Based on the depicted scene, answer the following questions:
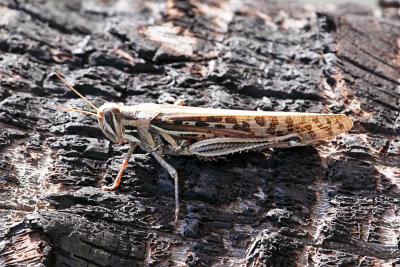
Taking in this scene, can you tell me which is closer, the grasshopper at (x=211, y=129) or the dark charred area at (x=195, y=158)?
the dark charred area at (x=195, y=158)

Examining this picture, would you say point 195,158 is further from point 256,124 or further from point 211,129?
point 256,124

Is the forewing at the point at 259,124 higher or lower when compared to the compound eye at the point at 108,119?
higher

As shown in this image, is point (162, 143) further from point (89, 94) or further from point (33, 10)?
point (33, 10)

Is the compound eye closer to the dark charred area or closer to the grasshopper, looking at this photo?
the grasshopper

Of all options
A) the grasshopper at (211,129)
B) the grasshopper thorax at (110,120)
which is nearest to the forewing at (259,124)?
the grasshopper at (211,129)

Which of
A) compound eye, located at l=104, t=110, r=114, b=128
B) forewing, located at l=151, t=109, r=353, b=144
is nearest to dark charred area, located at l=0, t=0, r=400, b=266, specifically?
forewing, located at l=151, t=109, r=353, b=144

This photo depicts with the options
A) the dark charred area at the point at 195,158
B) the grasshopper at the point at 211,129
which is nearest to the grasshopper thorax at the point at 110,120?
the grasshopper at the point at 211,129

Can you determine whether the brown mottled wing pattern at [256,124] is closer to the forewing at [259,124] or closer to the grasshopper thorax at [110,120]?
the forewing at [259,124]

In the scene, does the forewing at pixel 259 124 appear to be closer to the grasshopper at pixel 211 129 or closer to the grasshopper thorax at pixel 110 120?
the grasshopper at pixel 211 129
